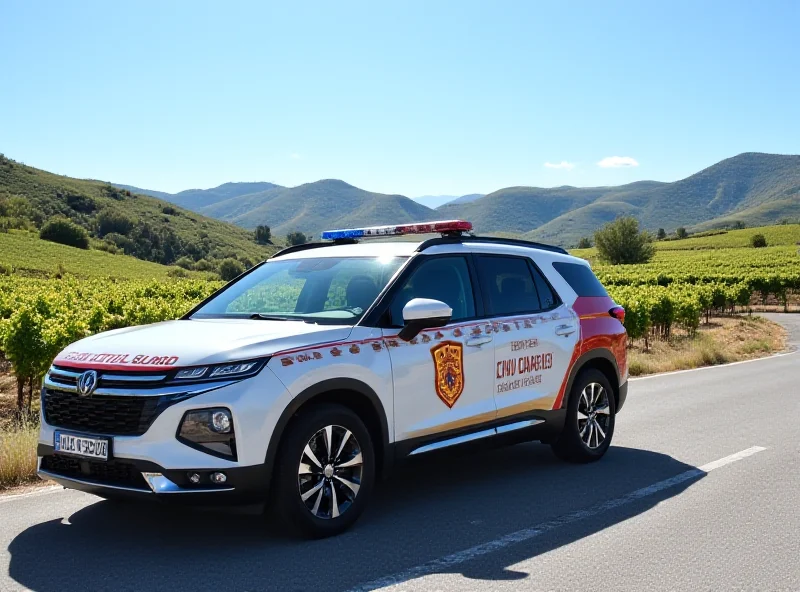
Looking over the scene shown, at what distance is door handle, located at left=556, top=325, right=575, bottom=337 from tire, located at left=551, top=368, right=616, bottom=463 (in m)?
0.43

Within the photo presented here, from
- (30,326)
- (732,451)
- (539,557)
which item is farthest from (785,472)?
(30,326)

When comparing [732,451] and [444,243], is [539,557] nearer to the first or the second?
[444,243]

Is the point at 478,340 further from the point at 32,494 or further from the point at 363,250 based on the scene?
the point at 32,494

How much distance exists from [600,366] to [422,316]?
3031 mm

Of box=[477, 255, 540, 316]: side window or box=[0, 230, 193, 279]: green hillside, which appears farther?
box=[0, 230, 193, 279]: green hillside

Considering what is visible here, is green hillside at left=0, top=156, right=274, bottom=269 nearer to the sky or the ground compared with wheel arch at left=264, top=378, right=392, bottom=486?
nearer to the sky

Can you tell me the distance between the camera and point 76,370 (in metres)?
5.08

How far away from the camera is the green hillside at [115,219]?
103688 millimetres

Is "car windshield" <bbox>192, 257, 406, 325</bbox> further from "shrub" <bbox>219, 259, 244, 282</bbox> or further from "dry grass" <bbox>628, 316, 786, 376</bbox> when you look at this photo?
"shrub" <bbox>219, 259, 244, 282</bbox>

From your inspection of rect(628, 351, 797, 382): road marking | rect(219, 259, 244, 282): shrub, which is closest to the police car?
rect(628, 351, 797, 382): road marking

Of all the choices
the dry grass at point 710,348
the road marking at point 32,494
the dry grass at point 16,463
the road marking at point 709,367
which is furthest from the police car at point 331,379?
the dry grass at point 710,348

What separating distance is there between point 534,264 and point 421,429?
2226mm

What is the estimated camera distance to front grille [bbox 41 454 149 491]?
4.77m

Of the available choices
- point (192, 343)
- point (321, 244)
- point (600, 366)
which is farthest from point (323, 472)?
point (600, 366)
